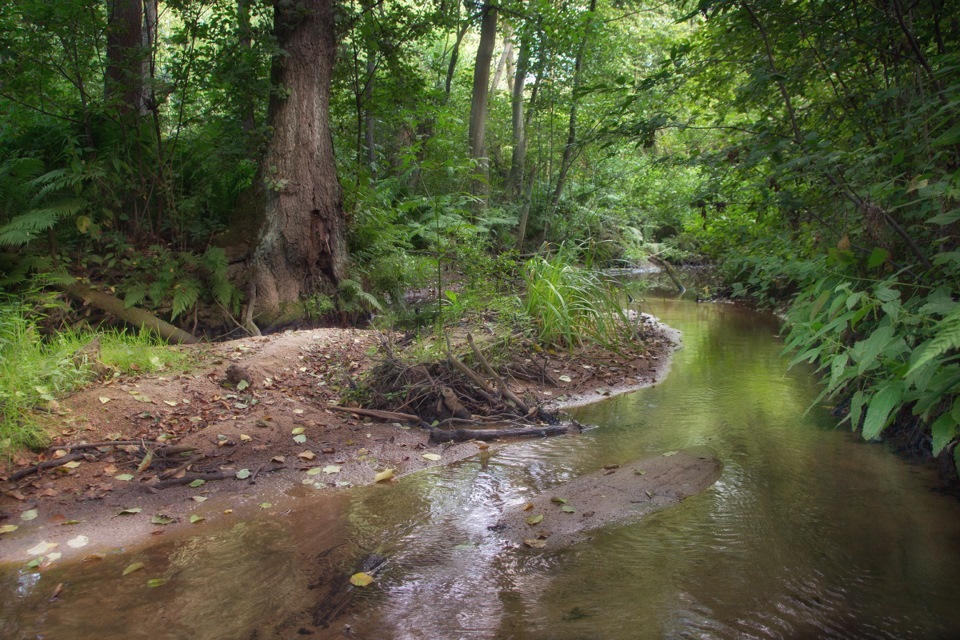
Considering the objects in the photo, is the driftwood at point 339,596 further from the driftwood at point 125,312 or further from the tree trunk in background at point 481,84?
the tree trunk in background at point 481,84

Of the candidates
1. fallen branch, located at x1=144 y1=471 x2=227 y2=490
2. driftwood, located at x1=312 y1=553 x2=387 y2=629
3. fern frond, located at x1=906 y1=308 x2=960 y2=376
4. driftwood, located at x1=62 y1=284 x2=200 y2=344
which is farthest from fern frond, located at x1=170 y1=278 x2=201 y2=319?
fern frond, located at x1=906 y1=308 x2=960 y2=376

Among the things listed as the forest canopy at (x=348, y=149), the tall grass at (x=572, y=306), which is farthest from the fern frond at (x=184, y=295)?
the tall grass at (x=572, y=306)

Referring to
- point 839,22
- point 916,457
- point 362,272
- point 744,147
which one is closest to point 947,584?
point 916,457

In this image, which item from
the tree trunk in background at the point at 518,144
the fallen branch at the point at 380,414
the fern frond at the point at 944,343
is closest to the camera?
the fern frond at the point at 944,343

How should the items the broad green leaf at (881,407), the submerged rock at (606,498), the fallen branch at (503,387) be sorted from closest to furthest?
the broad green leaf at (881,407), the submerged rock at (606,498), the fallen branch at (503,387)

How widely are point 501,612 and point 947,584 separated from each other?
6.75ft

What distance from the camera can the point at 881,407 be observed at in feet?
7.70

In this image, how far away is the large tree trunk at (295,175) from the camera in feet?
24.3

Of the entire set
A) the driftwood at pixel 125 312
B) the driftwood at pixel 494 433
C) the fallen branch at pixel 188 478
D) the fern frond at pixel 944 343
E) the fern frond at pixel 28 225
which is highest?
the fern frond at pixel 28 225

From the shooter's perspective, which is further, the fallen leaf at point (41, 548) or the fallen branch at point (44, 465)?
the fallen branch at point (44, 465)

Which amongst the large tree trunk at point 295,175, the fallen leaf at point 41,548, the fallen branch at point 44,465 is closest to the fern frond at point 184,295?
the large tree trunk at point 295,175

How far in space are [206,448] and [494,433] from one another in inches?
83.4

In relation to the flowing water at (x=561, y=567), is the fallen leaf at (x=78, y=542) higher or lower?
lower

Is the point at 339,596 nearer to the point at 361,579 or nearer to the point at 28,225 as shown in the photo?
the point at 361,579
